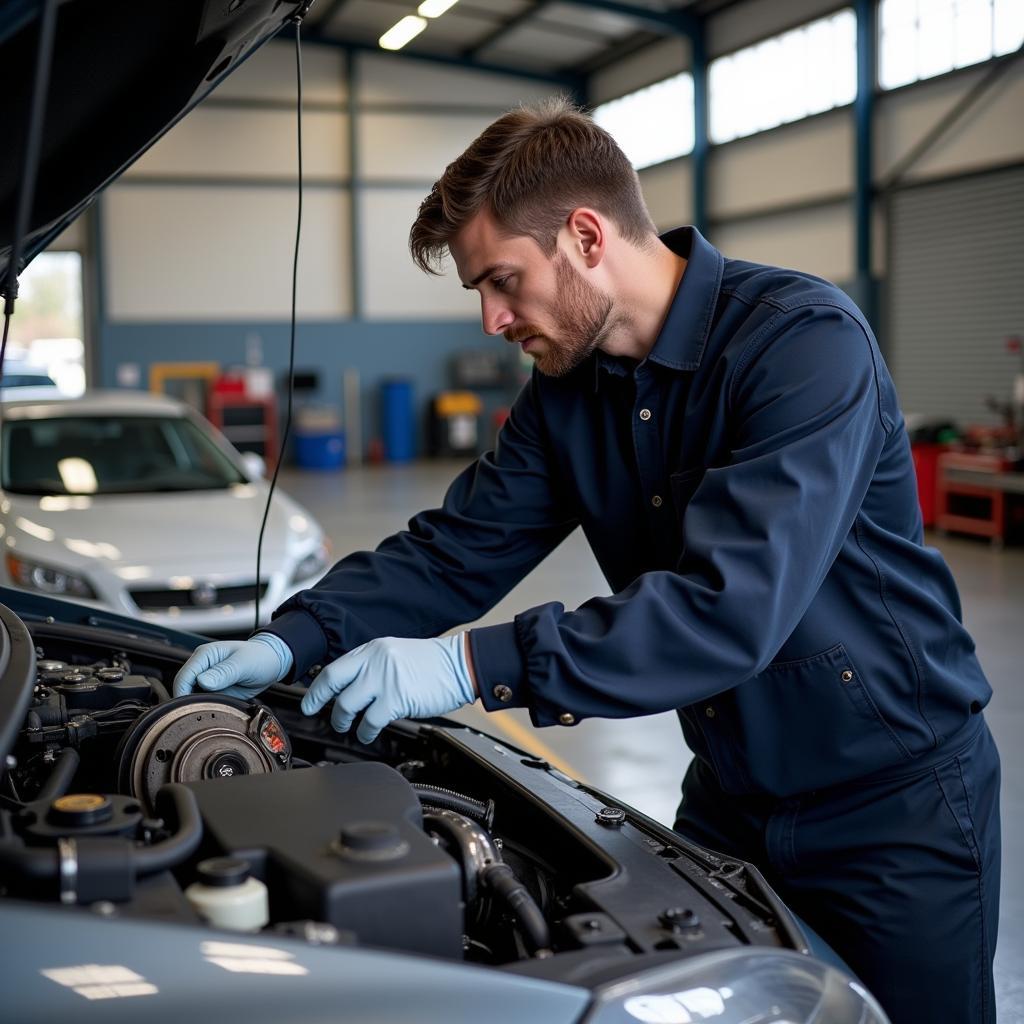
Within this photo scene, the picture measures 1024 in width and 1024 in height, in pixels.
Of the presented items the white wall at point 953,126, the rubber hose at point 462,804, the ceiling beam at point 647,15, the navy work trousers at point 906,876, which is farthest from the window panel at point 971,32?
the rubber hose at point 462,804

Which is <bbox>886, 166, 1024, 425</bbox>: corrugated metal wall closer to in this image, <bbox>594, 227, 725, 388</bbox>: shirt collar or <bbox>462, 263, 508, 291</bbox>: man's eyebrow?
<bbox>594, 227, 725, 388</bbox>: shirt collar

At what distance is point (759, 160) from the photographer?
40.9 feet

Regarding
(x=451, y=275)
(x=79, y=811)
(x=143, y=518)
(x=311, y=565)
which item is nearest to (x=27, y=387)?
(x=143, y=518)

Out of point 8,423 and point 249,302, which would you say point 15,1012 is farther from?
point 249,302

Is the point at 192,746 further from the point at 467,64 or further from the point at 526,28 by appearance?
the point at 467,64

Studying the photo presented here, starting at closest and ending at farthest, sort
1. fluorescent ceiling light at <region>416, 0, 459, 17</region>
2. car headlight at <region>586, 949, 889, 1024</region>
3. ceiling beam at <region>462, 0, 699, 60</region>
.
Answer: car headlight at <region>586, 949, 889, 1024</region>
fluorescent ceiling light at <region>416, 0, 459, 17</region>
ceiling beam at <region>462, 0, 699, 60</region>

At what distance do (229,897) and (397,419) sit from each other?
549 inches

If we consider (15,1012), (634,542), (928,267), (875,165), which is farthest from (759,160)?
(15,1012)

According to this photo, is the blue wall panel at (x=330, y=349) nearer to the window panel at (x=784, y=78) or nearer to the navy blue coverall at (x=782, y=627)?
the window panel at (x=784, y=78)

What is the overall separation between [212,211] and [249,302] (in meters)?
1.15

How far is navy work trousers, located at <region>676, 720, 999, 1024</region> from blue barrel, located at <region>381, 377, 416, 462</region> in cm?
1343

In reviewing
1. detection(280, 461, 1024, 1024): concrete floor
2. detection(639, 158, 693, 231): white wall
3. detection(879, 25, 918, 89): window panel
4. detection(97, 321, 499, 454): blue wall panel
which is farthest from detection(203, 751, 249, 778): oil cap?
detection(97, 321, 499, 454): blue wall panel

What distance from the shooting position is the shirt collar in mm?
1614

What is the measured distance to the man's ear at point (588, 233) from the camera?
154 cm
